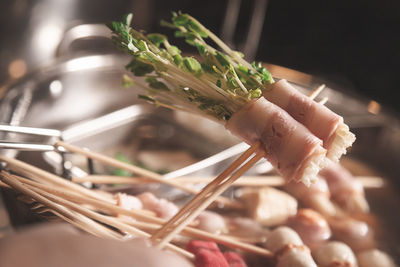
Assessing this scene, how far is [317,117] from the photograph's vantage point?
110cm

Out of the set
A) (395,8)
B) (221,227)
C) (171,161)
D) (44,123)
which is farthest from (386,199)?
(395,8)

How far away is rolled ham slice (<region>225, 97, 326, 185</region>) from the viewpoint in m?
1.03

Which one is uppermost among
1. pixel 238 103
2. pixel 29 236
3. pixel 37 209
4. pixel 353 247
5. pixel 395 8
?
pixel 395 8

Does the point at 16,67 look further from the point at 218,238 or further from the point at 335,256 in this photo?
the point at 335,256

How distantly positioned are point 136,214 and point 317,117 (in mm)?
611

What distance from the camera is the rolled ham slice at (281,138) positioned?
3.39 ft

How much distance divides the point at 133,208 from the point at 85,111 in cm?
98

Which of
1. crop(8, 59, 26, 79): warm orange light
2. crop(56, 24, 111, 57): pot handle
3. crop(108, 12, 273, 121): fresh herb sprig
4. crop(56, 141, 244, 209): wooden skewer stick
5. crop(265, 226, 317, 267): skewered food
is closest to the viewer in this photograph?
crop(108, 12, 273, 121): fresh herb sprig

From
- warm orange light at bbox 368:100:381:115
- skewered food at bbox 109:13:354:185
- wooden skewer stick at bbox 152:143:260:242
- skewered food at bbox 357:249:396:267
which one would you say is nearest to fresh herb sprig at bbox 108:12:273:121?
skewered food at bbox 109:13:354:185

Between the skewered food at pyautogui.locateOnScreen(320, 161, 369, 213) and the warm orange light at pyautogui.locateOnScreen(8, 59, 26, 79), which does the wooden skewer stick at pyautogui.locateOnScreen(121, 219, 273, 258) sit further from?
the warm orange light at pyautogui.locateOnScreen(8, 59, 26, 79)

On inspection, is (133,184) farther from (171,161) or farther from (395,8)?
(395,8)

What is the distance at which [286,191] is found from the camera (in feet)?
5.91

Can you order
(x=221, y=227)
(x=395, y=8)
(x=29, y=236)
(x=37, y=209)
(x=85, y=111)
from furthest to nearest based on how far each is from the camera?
(x=395, y=8), (x=85, y=111), (x=221, y=227), (x=37, y=209), (x=29, y=236)

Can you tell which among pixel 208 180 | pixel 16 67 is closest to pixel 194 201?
pixel 208 180
